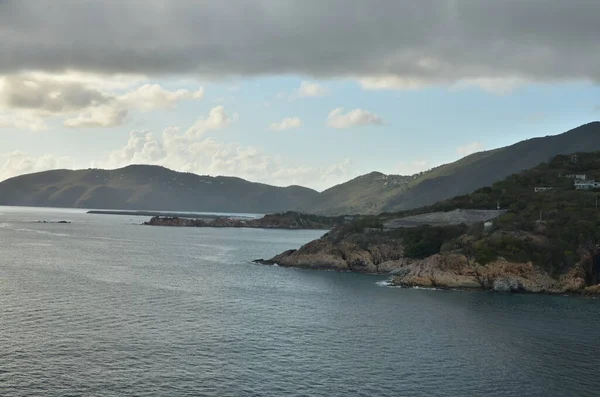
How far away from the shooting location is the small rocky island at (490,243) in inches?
3743

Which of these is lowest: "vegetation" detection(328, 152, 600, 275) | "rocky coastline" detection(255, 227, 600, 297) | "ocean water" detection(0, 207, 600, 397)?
"ocean water" detection(0, 207, 600, 397)

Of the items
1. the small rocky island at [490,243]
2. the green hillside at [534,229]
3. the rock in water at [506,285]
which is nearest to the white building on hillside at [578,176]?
the small rocky island at [490,243]

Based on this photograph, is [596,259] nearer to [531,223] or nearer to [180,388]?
[531,223]

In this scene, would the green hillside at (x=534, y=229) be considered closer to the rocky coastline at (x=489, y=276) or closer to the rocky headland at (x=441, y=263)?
the rocky headland at (x=441, y=263)

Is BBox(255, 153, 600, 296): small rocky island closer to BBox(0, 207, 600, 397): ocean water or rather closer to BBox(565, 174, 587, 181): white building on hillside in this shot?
BBox(565, 174, 587, 181): white building on hillside

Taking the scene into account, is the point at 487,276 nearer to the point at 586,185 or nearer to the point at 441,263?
the point at 441,263

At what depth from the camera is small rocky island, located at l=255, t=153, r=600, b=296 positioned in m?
95.1

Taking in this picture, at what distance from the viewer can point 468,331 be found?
64.4 m

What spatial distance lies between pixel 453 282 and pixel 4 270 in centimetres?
7842

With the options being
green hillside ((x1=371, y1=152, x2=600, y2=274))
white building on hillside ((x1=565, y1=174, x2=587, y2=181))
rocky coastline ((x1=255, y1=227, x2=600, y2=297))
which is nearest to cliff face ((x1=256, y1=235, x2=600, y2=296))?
rocky coastline ((x1=255, y1=227, x2=600, y2=297))

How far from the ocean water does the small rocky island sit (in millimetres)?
6194

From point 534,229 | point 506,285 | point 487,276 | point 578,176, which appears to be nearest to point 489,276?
point 487,276

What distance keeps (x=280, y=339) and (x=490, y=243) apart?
184 feet

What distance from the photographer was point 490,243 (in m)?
102
